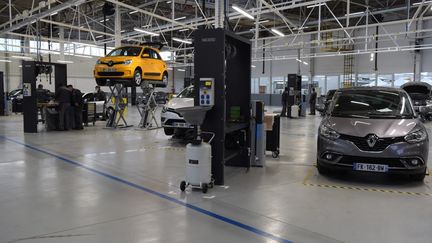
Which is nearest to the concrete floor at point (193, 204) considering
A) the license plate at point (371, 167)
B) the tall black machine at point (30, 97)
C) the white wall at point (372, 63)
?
the license plate at point (371, 167)

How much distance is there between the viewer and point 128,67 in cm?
1173

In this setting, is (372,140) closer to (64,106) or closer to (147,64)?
(147,64)

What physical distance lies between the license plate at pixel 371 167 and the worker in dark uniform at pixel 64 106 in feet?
31.0

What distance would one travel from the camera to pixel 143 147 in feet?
28.2

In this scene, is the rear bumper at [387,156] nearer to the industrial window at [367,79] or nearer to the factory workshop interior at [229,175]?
the factory workshop interior at [229,175]

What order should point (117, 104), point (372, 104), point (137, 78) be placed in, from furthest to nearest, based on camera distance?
point (117, 104) < point (137, 78) < point (372, 104)

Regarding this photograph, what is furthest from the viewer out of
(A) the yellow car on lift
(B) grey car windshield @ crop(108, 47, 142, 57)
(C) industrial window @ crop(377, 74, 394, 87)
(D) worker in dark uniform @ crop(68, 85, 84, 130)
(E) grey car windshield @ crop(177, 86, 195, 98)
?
(C) industrial window @ crop(377, 74, 394, 87)

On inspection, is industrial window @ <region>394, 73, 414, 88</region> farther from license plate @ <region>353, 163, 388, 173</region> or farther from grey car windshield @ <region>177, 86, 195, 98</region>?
license plate @ <region>353, 163, 388, 173</region>

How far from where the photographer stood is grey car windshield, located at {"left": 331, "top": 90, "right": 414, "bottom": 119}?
5.62m

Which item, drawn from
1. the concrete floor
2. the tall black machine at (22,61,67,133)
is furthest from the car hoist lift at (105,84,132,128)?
the concrete floor

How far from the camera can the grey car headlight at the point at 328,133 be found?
5254mm

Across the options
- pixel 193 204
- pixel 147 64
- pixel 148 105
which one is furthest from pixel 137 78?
pixel 193 204

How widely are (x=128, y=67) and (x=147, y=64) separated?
1.03 metres

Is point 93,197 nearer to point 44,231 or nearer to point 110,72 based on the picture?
point 44,231
